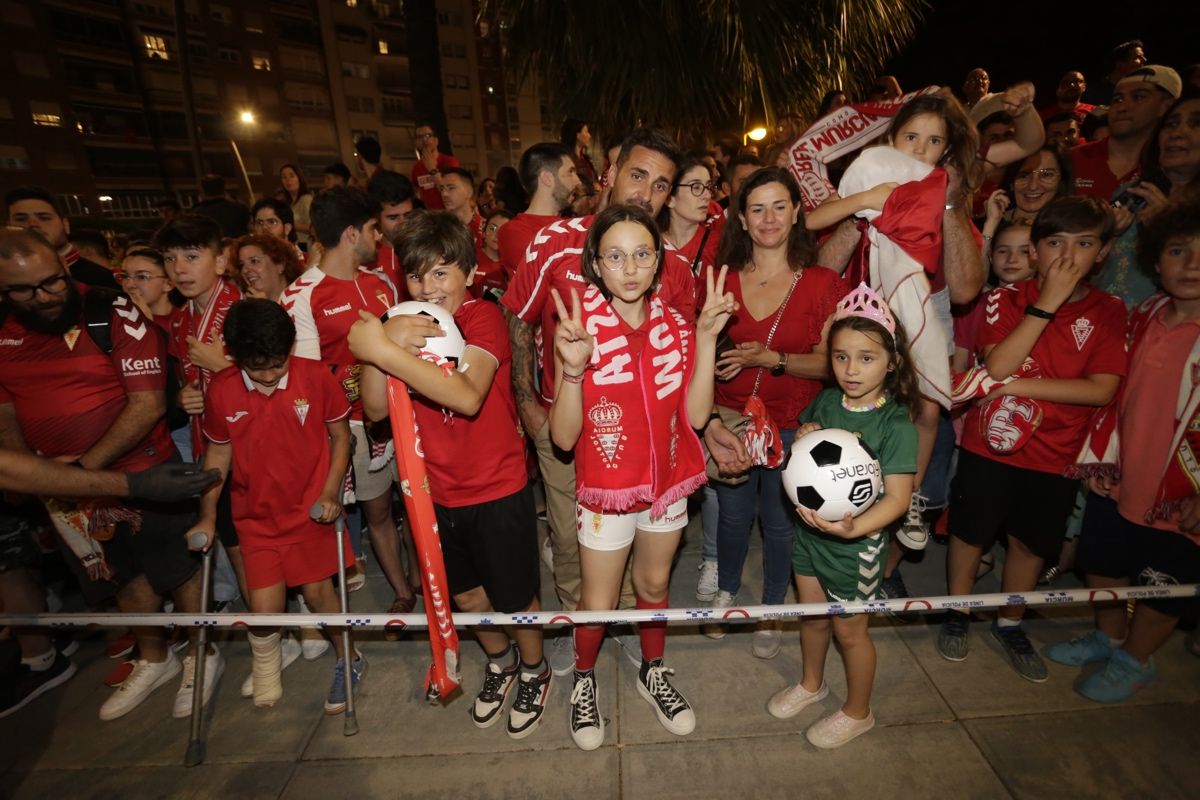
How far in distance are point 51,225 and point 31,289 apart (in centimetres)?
208

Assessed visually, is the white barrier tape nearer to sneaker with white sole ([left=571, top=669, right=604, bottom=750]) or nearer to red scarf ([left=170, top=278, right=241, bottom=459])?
sneaker with white sole ([left=571, top=669, right=604, bottom=750])

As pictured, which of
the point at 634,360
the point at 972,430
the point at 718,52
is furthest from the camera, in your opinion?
the point at 718,52

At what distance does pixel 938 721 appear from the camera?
2.84 m

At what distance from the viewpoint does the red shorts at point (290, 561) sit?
9.73 ft

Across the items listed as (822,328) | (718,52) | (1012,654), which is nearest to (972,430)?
(822,328)

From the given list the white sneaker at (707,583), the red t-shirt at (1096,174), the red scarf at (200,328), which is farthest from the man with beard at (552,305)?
the red t-shirt at (1096,174)

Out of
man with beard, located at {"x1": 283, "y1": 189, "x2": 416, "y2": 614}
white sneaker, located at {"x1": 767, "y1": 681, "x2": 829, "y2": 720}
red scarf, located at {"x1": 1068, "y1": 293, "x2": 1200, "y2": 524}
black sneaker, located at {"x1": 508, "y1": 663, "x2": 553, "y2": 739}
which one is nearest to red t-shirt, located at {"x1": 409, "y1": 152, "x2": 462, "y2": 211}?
man with beard, located at {"x1": 283, "y1": 189, "x2": 416, "y2": 614}

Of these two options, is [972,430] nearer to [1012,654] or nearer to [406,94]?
[1012,654]

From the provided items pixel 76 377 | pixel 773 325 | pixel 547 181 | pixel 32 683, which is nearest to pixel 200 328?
pixel 76 377

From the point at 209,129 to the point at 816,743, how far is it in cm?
5528

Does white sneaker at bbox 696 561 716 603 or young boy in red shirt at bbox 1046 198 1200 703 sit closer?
young boy in red shirt at bbox 1046 198 1200 703

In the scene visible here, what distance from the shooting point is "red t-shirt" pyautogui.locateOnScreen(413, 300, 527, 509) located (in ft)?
8.58

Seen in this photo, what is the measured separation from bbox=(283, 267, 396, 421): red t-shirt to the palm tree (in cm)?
585

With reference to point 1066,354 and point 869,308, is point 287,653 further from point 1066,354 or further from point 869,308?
point 1066,354
